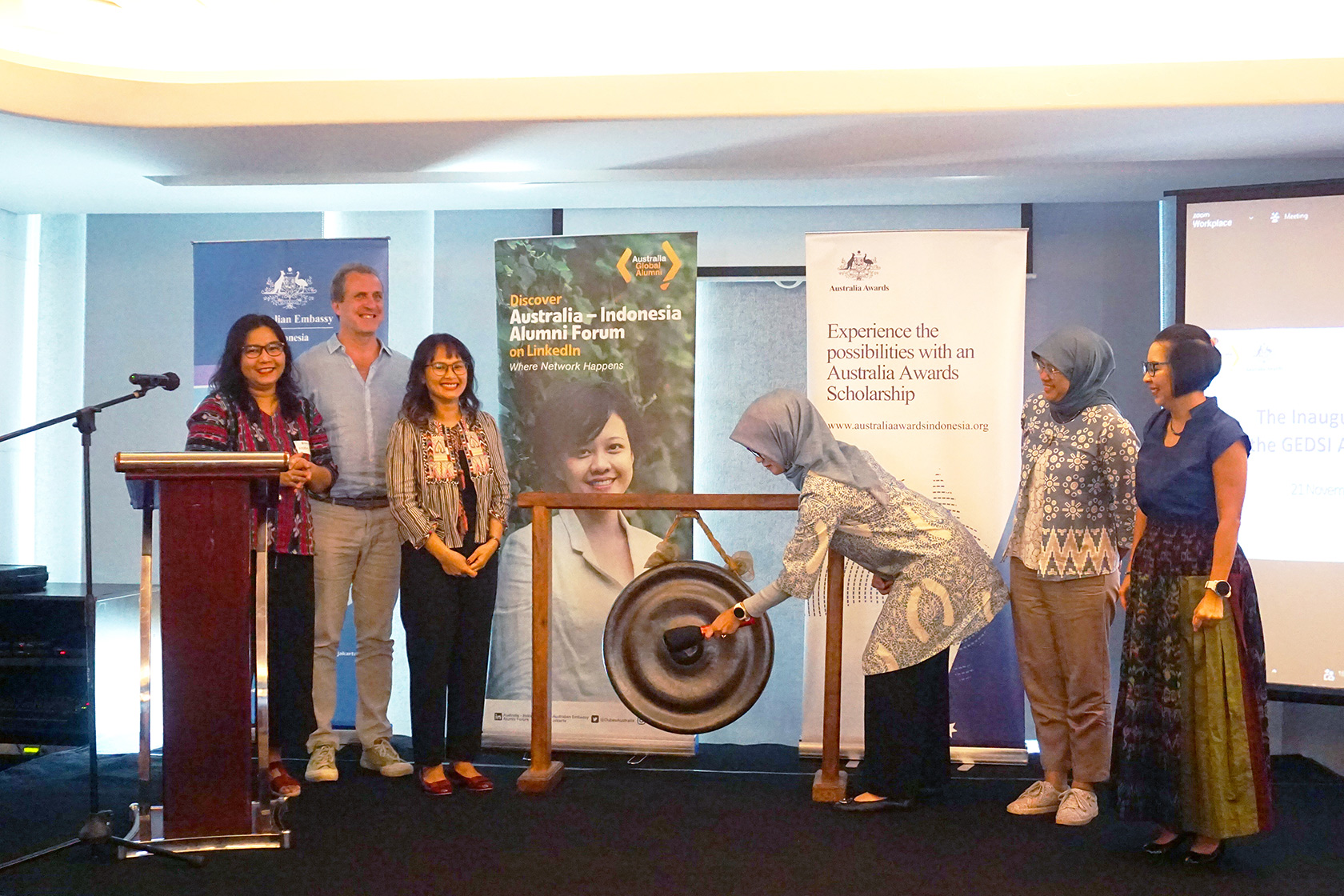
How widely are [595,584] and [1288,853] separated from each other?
225 cm

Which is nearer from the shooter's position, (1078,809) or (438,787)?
(1078,809)

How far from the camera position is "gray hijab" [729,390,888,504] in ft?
10.4

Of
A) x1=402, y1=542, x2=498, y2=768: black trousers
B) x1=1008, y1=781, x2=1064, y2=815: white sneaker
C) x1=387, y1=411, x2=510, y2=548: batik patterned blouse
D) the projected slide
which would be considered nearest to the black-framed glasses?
x1=387, y1=411, x2=510, y2=548: batik patterned blouse

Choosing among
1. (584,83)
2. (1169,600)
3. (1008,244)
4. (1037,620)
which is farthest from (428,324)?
(1169,600)

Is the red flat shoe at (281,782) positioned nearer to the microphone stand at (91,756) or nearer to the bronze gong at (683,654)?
the microphone stand at (91,756)

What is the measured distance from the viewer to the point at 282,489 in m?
3.45

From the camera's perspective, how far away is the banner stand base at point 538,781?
139 inches

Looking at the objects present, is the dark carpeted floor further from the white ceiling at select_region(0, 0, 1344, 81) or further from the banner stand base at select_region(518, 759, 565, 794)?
the white ceiling at select_region(0, 0, 1344, 81)

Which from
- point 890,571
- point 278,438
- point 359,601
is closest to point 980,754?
point 890,571

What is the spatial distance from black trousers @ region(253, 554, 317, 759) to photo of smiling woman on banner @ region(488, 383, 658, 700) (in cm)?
75

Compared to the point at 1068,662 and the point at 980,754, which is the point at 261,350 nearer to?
the point at 1068,662

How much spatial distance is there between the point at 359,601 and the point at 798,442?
157cm

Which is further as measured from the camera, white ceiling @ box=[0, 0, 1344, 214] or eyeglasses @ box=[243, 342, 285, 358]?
eyeglasses @ box=[243, 342, 285, 358]

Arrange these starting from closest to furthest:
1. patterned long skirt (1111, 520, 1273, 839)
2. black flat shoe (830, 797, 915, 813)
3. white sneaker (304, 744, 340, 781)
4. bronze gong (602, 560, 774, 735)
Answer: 1. patterned long skirt (1111, 520, 1273, 839)
2. black flat shoe (830, 797, 915, 813)
3. bronze gong (602, 560, 774, 735)
4. white sneaker (304, 744, 340, 781)
